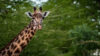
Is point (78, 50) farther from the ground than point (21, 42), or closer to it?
closer to it

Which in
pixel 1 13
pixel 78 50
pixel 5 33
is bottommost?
pixel 78 50

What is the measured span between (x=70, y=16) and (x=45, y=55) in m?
4.10

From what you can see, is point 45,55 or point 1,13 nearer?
point 1,13

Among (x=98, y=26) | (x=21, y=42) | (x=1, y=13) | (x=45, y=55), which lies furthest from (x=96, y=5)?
(x=21, y=42)

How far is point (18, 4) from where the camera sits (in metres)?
7.86

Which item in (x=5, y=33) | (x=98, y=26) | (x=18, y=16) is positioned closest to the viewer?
(x=5, y=33)

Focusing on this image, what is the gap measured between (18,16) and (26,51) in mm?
1068

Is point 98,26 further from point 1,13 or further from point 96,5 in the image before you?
point 1,13

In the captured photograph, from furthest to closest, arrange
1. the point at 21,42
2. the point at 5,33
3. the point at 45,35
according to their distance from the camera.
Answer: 1. the point at 45,35
2. the point at 5,33
3. the point at 21,42

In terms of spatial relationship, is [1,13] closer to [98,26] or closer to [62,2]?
[62,2]

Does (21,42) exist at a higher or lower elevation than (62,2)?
higher

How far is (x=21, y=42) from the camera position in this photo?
18.6 feet

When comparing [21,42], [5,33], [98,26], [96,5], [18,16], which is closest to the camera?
[21,42]

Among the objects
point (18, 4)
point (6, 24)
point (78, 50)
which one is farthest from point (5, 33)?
point (78, 50)
